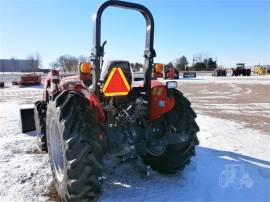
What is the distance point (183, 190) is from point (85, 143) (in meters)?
1.59

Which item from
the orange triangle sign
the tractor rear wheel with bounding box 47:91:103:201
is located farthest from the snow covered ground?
the orange triangle sign

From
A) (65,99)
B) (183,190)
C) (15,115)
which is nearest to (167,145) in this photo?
(183,190)

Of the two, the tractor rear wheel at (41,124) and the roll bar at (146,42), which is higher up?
the roll bar at (146,42)

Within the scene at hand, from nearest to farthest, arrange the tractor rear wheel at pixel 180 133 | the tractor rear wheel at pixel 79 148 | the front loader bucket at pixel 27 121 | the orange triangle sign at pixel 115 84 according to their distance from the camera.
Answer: the tractor rear wheel at pixel 79 148 < the orange triangle sign at pixel 115 84 < the tractor rear wheel at pixel 180 133 < the front loader bucket at pixel 27 121

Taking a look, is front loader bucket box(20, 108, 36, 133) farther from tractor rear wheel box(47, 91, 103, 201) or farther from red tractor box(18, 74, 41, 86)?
red tractor box(18, 74, 41, 86)

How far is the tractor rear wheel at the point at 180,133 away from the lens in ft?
14.9

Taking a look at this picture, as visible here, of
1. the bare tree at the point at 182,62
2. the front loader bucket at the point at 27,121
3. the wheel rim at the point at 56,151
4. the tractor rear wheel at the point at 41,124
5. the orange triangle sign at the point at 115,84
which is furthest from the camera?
the bare tree at the point at 182,62

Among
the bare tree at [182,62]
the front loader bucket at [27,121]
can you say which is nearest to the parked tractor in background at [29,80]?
the front loader bucket at [27,121]

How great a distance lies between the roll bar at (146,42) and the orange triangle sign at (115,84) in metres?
0.19

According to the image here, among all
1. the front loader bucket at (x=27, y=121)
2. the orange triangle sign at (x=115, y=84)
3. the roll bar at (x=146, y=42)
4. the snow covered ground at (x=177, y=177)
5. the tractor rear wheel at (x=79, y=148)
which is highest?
the roll bar at (x=146, y=42)

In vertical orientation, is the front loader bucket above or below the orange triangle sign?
below

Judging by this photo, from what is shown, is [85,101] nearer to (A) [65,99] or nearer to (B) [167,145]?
(A) [65,99]

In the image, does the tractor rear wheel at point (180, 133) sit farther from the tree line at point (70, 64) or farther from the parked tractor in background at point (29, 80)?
the parked tractor in background at point (29, 80)

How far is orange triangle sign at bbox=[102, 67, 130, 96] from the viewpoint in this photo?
3.79m
